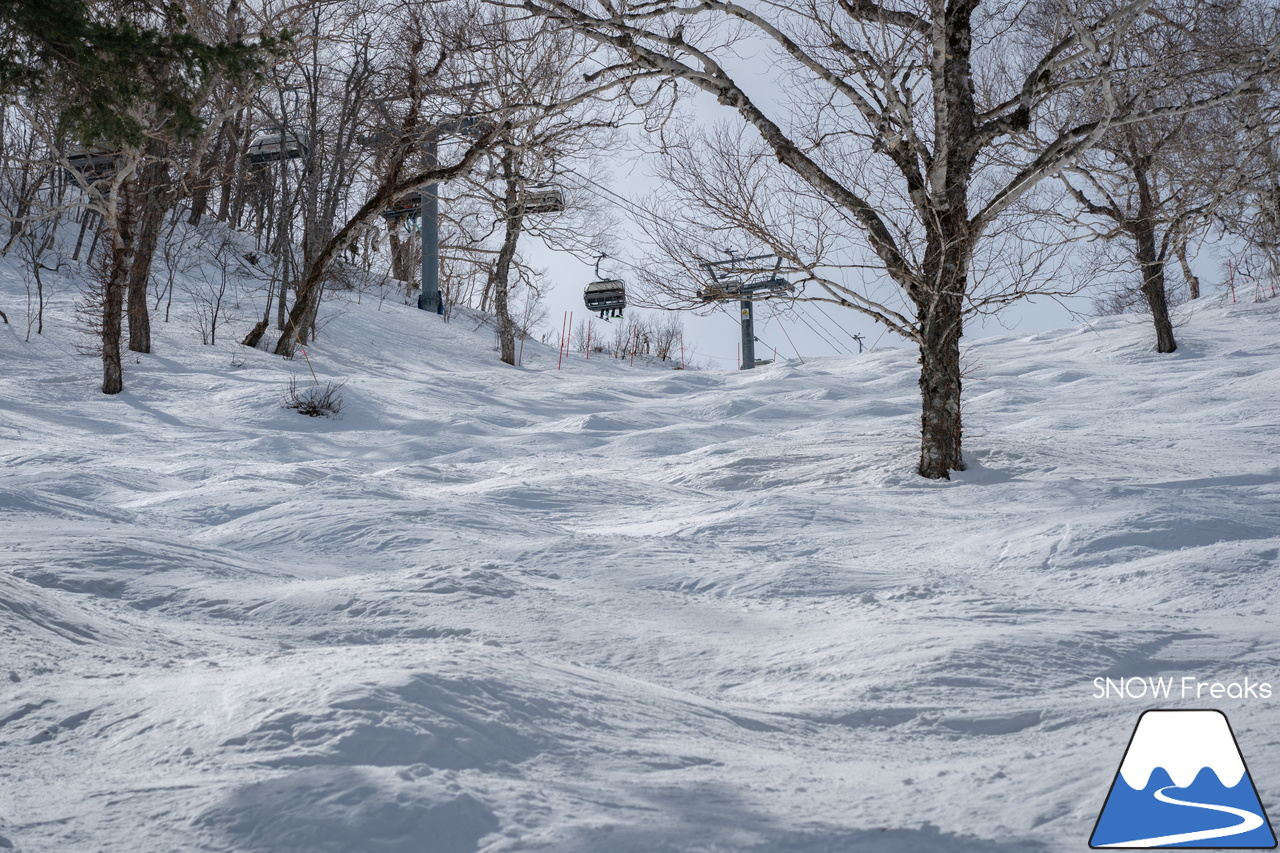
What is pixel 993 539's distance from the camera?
16.3 feet

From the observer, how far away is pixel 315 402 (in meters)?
10.8

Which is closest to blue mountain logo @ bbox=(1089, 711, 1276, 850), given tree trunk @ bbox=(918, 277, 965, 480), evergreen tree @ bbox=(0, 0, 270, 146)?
evergreen tree @ bbox=(0, 0, 270, 146)

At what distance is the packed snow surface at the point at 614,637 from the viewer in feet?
5.46

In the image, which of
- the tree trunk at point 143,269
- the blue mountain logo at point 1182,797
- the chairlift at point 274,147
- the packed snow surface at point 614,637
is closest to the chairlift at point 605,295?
the chairlift at point 274,147

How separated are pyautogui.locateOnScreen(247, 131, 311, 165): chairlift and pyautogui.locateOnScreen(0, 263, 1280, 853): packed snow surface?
10.6 metres

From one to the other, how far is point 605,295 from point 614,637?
61.9ft

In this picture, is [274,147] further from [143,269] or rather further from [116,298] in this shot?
[116,298]

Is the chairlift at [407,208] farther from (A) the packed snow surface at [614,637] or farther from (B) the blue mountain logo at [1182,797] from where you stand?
(B) the blue mountain logo at [1182,797]

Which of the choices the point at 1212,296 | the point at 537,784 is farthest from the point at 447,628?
the point at 1212,296

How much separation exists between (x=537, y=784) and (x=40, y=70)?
422 cm

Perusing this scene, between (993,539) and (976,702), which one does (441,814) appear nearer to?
(976,702)

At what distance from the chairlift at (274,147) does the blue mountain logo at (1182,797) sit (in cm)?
1865

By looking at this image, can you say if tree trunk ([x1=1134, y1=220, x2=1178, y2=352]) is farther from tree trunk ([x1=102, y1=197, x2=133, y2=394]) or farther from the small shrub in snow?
tree trunk ([x1=102, y1=197, x2=133, y2=394])

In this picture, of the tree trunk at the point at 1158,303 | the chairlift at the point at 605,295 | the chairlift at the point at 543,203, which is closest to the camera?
the tree trunk at the point at 1158,303
